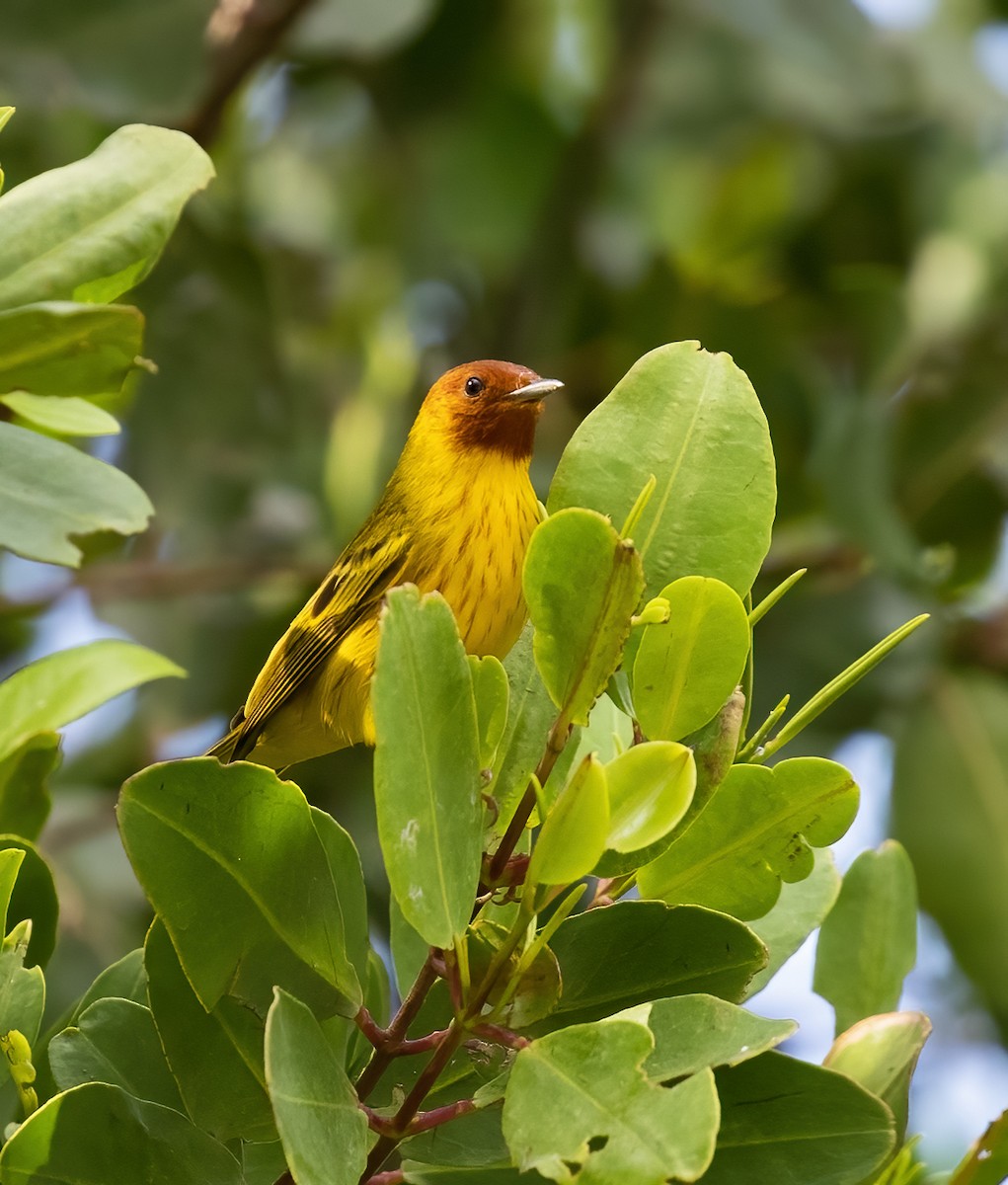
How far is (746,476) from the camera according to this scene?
1634 millimetres

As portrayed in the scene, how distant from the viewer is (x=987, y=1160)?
1.80 meters

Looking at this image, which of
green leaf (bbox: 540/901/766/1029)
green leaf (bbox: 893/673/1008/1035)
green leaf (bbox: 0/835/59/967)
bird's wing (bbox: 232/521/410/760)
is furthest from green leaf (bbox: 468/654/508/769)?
green leaf (bbox: 893/673/1008/1035)

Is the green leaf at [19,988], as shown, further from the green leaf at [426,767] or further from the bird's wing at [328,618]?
the bird's wing at [328,618]

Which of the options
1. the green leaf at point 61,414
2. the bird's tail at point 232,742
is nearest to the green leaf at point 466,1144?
the green leaf at point 61,414

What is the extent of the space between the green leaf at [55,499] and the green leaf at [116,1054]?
19.6 inches

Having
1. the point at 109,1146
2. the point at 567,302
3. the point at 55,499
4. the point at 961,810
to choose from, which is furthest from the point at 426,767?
the point at 567,302

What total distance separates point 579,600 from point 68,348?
31.0 inches

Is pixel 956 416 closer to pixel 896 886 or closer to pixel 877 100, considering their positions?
pixel 877 100

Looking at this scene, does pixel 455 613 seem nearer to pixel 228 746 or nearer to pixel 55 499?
pixel 228 746

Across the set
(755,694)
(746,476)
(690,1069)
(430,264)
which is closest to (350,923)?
(690,1069)

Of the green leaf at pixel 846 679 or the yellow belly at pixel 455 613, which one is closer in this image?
the green leaf at pixel 846 679

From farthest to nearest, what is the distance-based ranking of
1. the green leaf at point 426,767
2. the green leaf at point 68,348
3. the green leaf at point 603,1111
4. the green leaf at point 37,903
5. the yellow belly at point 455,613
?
the yellow belly at point 455,613 → the green leaf at point 37,903 → the green leaf at point 68,348 → the green leaf at point 426,767 → the green leaf at point 603,1111

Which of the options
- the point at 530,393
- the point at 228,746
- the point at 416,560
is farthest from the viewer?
the point at 228,746

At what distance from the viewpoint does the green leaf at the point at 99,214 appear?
182cm
